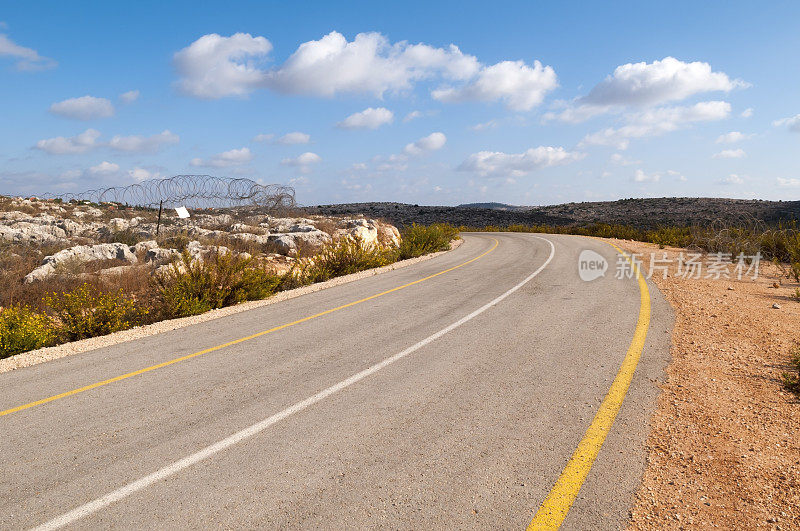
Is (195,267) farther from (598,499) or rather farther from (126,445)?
(598,499)

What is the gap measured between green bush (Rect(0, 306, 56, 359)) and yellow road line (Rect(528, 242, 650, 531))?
8126 mm

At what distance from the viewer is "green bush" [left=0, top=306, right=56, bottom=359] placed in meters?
7.20

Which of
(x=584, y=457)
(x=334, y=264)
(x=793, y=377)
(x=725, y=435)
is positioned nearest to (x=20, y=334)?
(x=584, y=457)

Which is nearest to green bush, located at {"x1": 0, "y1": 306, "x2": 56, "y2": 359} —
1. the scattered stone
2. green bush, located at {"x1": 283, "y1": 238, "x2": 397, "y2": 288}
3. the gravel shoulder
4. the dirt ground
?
the gravel shoulder

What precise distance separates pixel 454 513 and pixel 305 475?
1.21 m

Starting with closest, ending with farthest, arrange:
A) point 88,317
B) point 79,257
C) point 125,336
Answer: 1. point 125,336
2. point 88,317
3. point 79,257

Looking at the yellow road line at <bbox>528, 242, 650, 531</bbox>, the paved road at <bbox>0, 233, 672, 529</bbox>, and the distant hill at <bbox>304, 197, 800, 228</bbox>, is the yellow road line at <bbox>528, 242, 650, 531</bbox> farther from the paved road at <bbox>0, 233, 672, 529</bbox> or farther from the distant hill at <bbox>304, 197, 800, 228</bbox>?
the distant hill at <bbox>304, 197, 800, 228</bbox>

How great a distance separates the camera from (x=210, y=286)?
10.3m

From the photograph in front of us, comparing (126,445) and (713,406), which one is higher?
(713,406)

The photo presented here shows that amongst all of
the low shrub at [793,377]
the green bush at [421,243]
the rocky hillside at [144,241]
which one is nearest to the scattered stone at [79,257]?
the rocky hillside at [144,241]

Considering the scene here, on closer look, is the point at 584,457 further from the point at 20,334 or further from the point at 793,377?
the point at 20,334

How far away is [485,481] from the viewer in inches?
136

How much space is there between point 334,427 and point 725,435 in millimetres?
3547

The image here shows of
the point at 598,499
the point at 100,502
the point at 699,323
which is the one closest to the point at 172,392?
the point at 100,502
